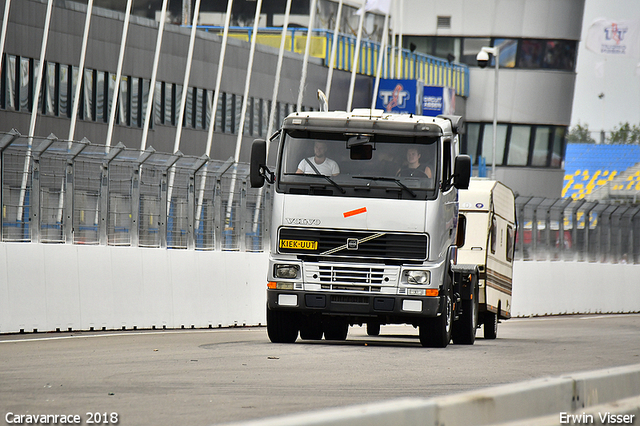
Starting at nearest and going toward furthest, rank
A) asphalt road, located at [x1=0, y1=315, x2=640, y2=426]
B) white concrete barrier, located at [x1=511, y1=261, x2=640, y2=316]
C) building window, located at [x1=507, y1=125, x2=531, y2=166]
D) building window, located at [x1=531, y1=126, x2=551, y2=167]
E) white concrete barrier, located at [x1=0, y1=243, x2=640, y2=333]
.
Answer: asphalt road, located at [x1=0, y1=315, x2=640, y2=426], white concrete barrier, located at [x1=0, y1=243, x2=640, y2=333], white concrete barrier, located at [x1=511, y1=261, x2=640, y2=316], building window, located at [x1=507, y1=125, x2=531, y2=166], building window, located at [x1=531, y1=126, x2=551, y2=167]

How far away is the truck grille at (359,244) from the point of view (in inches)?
620

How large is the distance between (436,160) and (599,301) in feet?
74.1

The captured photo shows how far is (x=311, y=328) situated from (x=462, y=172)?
378cm

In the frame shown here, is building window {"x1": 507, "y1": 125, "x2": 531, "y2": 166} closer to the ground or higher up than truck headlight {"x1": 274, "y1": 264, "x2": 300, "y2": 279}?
higher up

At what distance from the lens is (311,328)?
18.4 m

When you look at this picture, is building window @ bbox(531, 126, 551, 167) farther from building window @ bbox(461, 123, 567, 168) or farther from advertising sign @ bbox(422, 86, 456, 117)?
advertising sign @ bbox(422, 86, 456, 117)

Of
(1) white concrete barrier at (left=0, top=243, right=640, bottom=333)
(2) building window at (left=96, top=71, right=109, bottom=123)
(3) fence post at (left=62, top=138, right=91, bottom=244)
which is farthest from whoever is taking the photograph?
(2) building window at (left=96, top=71, right=109, bottom=123)

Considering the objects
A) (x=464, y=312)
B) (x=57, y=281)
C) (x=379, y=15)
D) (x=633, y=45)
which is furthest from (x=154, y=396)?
(x=633, y=45)

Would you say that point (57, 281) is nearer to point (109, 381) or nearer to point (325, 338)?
point (325, 338)

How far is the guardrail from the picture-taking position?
5306cm

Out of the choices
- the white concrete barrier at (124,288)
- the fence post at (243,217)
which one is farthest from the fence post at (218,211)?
the fence post at (243,217)

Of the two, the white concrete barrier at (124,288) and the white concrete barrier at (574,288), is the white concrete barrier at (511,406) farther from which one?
the white concrete barrier at (574,288)

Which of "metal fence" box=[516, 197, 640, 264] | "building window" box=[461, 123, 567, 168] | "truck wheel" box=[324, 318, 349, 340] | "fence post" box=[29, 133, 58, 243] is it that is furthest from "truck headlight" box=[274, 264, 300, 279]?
"building window" box=[461, 123, 567, 168]

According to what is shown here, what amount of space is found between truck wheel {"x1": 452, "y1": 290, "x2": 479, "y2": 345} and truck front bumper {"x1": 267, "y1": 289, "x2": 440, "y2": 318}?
2.94 meters
